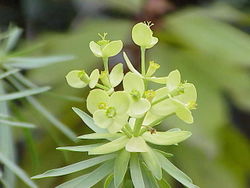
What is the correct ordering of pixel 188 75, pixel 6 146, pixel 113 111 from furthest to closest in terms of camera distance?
pixel 188 75, pixel 6 146, pixel 113 111

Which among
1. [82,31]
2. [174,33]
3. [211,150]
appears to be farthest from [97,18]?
[211,150]

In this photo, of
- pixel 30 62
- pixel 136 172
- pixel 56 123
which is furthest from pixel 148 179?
pixel 30 62

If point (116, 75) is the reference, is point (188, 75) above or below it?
above

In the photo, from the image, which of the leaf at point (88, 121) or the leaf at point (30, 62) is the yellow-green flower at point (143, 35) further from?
the leaf at point (30, 62)

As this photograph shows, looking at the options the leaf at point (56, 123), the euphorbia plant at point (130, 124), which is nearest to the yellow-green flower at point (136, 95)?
the euphorbia plant at point (130, 124)

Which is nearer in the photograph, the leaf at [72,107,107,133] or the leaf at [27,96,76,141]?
the leaf at [72,107,107,133]

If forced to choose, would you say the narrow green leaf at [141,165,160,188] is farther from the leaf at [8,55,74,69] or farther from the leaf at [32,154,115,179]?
the leaf at [8,55,74,69]

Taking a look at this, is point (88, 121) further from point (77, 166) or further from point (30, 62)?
point (30, 62)

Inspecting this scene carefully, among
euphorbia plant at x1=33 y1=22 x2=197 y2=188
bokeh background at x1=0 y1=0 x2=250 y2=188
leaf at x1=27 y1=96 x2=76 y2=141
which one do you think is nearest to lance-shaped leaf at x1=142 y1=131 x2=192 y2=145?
euphorbia plant at x1=33 y1=22 x2=197 y2=188

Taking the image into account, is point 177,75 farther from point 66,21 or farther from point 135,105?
point 66,21
